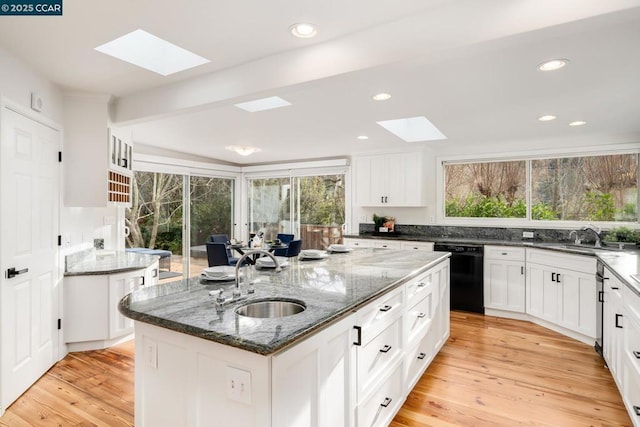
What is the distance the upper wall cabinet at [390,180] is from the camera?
530 centimetres

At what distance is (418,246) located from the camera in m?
4.93

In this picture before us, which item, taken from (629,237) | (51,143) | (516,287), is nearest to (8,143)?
(51,143)

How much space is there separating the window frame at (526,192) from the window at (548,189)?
1.5 inches

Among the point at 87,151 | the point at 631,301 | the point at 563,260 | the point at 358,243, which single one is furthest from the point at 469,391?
the point at 87,151

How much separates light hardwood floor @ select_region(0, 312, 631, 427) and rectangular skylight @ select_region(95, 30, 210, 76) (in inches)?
93.7

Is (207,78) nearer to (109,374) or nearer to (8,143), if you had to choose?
(8,143)

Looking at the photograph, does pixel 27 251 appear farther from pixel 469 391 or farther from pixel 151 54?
pixel 469 391

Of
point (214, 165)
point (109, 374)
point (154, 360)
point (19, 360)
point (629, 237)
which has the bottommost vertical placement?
point (109, 374)

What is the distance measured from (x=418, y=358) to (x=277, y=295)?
1454mm

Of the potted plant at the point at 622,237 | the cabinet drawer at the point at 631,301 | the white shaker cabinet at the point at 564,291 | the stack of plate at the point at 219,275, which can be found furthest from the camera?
the potted plant at the point at 622,237

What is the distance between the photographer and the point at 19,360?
254 centimetres

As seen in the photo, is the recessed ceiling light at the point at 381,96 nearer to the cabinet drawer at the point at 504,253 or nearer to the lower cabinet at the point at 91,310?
the cabinet drawer at the point at 504,253

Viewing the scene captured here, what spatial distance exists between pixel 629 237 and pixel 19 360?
591 centimetres

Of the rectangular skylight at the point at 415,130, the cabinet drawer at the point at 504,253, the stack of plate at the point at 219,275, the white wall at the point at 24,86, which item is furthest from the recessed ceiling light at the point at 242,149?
the cabinet drawer at the point at 504,253
